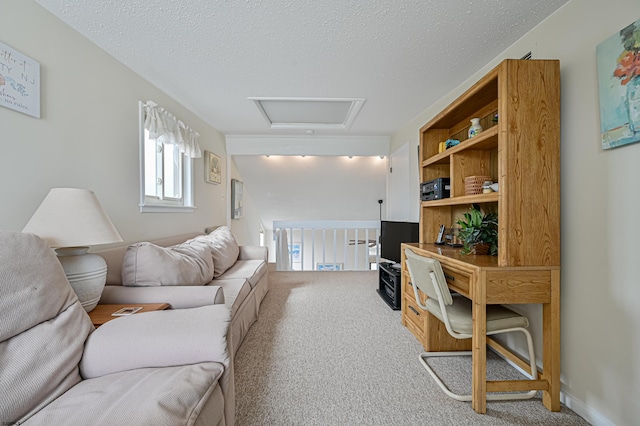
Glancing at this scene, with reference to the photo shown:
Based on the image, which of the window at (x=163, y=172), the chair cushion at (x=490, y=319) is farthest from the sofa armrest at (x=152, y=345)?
the window at (x=163, y=172)

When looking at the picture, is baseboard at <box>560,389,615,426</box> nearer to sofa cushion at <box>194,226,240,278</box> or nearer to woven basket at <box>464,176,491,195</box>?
woven basket at <box>464,176,491,195</box>

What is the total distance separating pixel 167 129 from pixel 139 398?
7.68 feet

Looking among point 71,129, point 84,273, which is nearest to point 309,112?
point 71,129

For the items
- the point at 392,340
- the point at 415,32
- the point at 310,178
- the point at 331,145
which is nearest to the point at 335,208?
the point at 310,178

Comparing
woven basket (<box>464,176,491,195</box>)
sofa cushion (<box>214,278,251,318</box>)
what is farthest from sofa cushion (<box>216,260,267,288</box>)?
woven basket (<box>464,176,491,195</box>)

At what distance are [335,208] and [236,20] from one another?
15.4 feet

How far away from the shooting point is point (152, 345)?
38.7 inches

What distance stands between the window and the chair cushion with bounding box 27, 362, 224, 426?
1.78 metres

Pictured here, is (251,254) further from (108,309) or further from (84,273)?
(84,273)

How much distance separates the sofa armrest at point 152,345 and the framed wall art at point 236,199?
360 centimetres

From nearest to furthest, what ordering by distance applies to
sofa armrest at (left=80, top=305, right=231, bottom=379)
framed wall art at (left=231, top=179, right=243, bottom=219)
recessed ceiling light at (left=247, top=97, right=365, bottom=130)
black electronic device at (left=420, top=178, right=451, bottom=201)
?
sofa armrest at (left=80, top=305, right=231, bottom=379)
black electronic device at (left=420, top=178, right=451, bottom=201)
recessed ceiling light at (left=247, top=97, right=365, bottom=130)
framed wall art at (left=231, top=179, right=243, bottom=219)

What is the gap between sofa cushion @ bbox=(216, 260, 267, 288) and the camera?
8.25ft

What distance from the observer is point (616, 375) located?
120 centimetres

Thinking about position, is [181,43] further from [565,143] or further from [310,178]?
[310,178]
